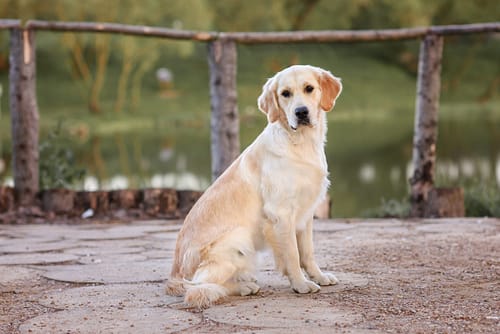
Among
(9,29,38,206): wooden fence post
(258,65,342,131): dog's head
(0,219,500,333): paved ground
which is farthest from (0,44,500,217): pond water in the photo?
(258,65,342,131): dog's head

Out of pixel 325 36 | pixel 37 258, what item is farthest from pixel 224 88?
pixel 37 258

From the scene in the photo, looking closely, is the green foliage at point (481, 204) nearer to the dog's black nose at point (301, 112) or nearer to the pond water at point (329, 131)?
the pond water at point (329, 131)

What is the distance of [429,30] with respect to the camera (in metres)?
7.12

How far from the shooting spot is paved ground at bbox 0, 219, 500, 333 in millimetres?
3393

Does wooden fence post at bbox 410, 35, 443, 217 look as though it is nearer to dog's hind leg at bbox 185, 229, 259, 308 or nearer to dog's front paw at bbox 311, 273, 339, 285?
dog's front paw at bbox 311, 273, 339, 285

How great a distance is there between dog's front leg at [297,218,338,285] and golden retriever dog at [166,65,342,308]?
0.32 feet

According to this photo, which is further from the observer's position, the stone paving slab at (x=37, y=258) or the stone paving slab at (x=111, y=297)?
the stone paving slab at (x=37, y=258)

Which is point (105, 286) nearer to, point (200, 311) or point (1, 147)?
point (200, 311)

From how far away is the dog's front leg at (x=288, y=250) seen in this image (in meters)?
3.97

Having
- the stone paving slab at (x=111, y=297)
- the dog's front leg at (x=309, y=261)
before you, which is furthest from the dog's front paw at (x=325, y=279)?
the stone paving slab at (x=111, y=297)

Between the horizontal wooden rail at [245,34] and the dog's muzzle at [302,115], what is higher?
the horizontal wooden rail at [245,34]

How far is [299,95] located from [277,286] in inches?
37.6

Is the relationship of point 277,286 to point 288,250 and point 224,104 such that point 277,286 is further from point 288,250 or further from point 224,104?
point 224,104

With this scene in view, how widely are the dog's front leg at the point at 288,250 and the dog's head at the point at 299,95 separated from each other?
18.7 inches
